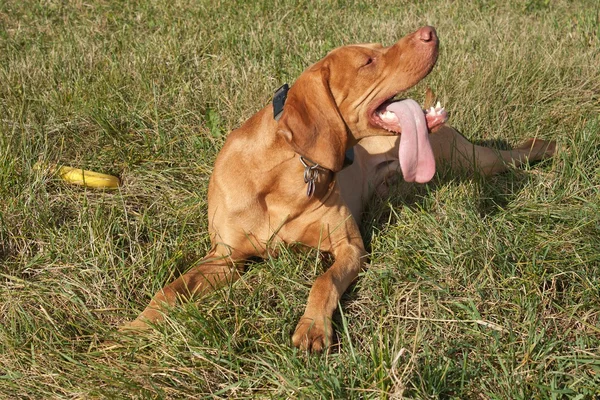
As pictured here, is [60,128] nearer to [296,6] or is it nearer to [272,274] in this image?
[272,274]

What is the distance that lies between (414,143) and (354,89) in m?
0.38

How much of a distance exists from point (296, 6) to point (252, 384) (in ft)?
16.5

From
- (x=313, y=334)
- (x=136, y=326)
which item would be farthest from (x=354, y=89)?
(x=136, y=326)

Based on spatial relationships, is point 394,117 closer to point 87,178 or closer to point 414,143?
Result: point 414,143

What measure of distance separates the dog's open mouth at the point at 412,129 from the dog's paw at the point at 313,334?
87 centimetres

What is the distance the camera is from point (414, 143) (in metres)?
3.41

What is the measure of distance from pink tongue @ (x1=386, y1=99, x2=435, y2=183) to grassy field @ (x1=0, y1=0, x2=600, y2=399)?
14.4 inches

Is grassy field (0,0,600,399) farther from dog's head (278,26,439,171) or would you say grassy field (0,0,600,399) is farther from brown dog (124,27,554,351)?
dog's head (278,26,439,171)

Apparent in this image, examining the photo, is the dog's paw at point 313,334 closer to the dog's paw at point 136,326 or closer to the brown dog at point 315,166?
the brown dog at point 315,166

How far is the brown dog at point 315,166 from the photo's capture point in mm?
3189

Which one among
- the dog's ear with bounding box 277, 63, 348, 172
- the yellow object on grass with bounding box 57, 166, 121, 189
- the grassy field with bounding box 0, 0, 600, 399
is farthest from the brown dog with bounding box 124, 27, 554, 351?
the yellow object on grass with bounding box 57, 166, 121, 189

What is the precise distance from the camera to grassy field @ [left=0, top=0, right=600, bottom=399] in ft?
9.12

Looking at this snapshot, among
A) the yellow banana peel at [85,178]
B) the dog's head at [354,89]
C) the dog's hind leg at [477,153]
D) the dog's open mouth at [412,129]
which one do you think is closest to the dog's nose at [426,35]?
the dog's head at [354,89]

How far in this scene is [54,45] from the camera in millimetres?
5887
